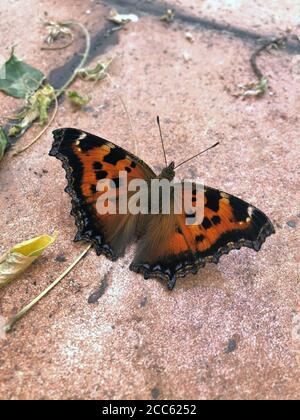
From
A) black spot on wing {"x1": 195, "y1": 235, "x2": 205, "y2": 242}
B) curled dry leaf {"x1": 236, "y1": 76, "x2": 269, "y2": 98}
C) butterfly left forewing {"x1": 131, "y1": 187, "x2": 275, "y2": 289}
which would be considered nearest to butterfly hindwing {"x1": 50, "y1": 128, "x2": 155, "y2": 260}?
butterfly left forewing {"x1": 131, "y1": 187, "x2": 275, "y2": 289}

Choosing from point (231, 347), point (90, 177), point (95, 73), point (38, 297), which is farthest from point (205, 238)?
point (95, 73)

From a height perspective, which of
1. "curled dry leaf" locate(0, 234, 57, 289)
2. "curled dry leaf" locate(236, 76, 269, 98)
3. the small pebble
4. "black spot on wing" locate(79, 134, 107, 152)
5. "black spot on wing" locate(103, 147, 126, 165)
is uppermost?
"black spot on wing" locate(79, 134, 107, 152)

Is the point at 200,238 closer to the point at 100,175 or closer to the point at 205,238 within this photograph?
the point at 205,238

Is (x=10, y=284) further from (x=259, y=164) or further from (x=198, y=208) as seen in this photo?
(x=259, y=164)

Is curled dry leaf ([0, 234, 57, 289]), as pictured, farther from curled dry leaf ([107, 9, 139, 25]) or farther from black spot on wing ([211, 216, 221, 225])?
curled dry leaf ([107, 9, 139, 25])

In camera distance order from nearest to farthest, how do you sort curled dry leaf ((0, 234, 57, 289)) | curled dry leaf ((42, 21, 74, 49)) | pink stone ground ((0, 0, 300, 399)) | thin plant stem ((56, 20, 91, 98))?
pink stone ground ((0, 0, 300, 399)) → curled dry leaf ((0, 234, 57, 289)) → thin plant stem ((56, 20, 91, 98)) → curled dry leaf ((42, 21, 74, 49))

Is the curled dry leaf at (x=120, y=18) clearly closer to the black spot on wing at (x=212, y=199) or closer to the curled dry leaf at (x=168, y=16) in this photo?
the curled dry leaf at (x=168, y=16)
